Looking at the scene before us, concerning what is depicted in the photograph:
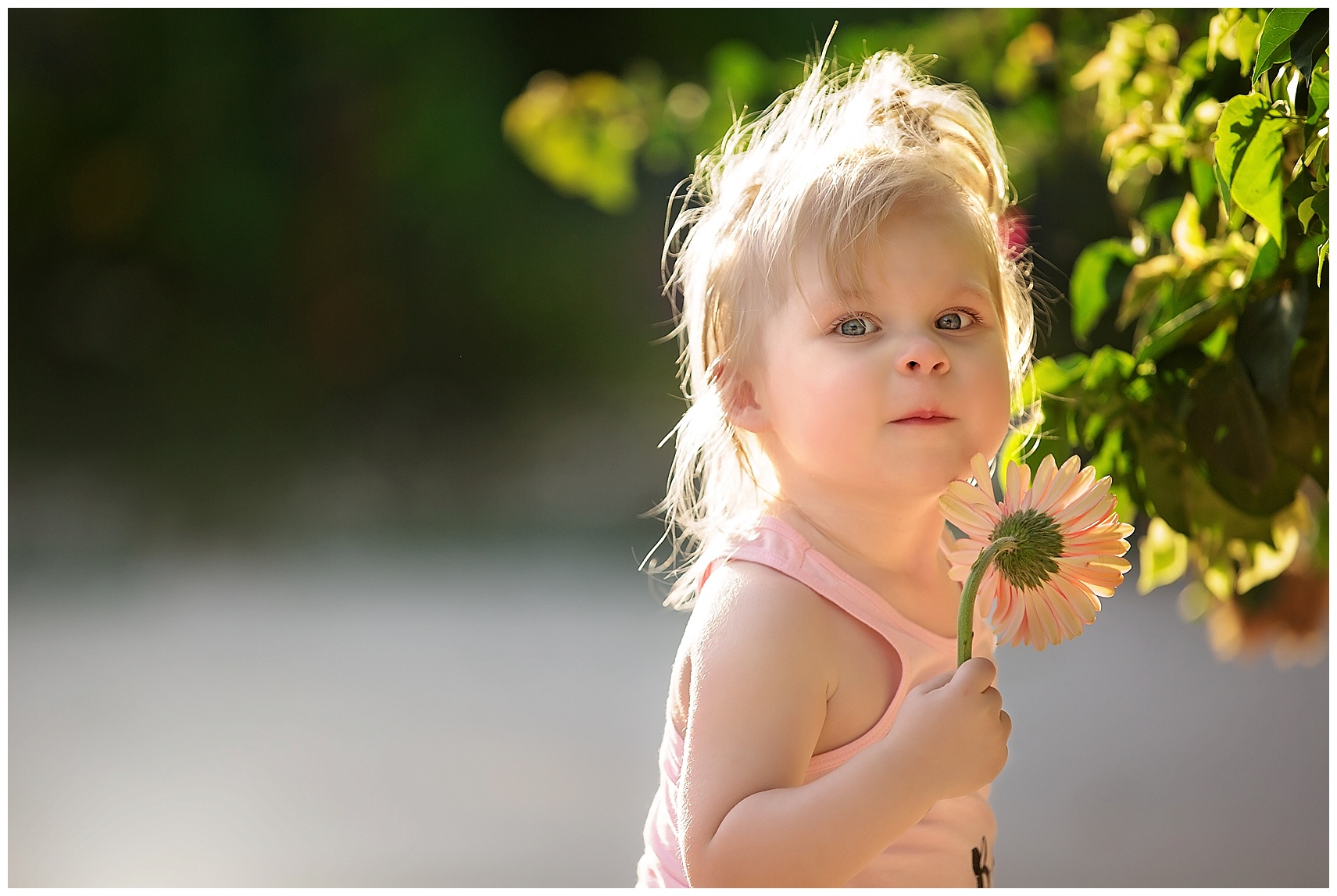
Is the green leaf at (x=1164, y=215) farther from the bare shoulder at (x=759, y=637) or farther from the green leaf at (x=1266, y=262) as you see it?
the bare shoulder at (x=759, y=637)

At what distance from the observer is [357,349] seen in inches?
74.1

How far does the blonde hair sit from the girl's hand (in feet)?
0.30

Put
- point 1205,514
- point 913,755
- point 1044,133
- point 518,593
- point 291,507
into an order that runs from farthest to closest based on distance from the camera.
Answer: point 291,507 → point 518,593 → point 1044,133 → point 1205,514 → point 913,755

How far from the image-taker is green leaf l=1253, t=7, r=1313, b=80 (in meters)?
0.29

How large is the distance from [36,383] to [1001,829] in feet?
5.40

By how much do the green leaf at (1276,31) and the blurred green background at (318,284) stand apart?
4.84ft

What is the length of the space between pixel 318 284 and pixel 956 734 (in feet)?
5.68

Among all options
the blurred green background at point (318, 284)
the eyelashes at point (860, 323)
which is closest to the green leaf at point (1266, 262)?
the eyelashes at point (860, 323)

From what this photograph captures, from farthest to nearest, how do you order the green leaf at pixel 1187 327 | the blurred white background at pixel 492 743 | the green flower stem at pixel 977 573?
the blurred white background at pixel 492 743 → the green leaf at pixel 1187 327 → the green flower stem at pixel 977 573

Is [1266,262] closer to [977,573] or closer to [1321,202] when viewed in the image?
[1321,202]

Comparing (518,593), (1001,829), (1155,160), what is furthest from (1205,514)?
(518,593)

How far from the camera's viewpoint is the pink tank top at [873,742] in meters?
0.33

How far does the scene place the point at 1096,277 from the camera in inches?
18.4

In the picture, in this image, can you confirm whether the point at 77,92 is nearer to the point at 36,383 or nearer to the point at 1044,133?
the point at 36,383
